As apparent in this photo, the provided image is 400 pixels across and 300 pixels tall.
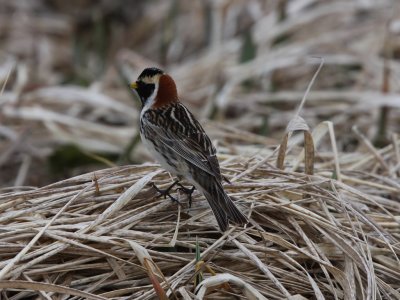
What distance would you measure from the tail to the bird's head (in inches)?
32.1

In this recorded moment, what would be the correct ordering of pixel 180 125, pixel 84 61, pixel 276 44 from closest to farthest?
pixel 180 125 → pixel 276 44 → pixel 84 61

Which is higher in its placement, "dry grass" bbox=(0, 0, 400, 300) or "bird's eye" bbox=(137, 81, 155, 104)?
Answer: "bird's eye" bbox=(137, 81, 155, 104)

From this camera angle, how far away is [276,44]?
8.73 meters

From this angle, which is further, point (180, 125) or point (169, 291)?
point (180, 125)

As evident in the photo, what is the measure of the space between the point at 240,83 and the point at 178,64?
1782 mm

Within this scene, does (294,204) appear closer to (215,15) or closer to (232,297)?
(232,297)

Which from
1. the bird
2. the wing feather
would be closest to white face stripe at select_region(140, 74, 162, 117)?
the bird

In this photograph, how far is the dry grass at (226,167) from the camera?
374 centimetres

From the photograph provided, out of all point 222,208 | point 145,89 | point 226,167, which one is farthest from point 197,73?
point 222,208

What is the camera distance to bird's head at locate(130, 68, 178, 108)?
458 centimetres

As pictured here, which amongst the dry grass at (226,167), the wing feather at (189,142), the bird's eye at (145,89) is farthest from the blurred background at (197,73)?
the wing feather at (189,142)

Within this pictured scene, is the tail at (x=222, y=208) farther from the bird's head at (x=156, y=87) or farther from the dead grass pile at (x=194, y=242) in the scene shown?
the bird's head at (x=156, y=87)

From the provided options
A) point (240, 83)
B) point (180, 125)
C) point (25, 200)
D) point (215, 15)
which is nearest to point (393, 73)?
point (240, 83)

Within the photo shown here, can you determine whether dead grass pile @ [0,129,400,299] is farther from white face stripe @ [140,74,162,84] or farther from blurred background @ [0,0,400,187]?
blurred background @ [0,0,400,187]
